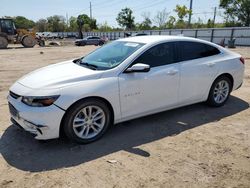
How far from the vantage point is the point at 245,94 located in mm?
6883

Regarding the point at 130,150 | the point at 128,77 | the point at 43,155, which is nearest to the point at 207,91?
the point at 128,77

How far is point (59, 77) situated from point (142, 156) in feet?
5.61

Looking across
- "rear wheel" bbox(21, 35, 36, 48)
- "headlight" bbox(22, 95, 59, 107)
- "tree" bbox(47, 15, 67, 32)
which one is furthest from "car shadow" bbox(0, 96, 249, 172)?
"tree" bbox(47, 15, 67, 32)

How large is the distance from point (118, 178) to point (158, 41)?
2.61m

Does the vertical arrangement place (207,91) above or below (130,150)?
above

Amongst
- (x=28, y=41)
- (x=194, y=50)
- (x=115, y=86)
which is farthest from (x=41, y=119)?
(x=28, y=41)

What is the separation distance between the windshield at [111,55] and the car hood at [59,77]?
10.6 inches

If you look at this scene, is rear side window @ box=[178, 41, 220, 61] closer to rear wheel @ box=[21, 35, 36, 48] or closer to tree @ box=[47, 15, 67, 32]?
rear wheel @ box=[21, 35, 36, 48]

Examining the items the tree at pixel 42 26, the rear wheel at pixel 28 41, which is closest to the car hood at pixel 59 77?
the rear wheel at pixel 28 41

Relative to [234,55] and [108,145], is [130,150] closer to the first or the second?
[108,145]

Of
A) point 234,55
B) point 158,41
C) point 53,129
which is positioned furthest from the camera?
point 234,55

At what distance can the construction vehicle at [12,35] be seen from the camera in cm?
2735

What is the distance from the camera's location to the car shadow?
11.9ft

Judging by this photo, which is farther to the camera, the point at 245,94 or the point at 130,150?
the point at 245,94
